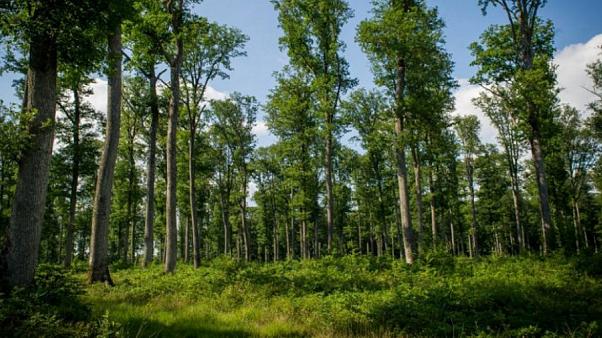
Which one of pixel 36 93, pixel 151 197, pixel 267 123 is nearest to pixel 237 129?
pixel 267 123

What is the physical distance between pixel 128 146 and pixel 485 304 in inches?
1076

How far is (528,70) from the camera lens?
17406 millimetres

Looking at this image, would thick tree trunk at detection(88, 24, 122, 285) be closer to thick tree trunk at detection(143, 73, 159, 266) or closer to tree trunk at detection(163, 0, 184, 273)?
tree trunk at detection(163, 0, 184, 273)

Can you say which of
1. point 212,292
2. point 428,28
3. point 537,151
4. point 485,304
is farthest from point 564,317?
point 428,28

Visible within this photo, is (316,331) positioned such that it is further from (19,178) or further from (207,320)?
(19,178)

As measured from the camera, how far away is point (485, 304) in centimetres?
841

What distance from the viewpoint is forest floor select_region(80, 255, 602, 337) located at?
6.68m

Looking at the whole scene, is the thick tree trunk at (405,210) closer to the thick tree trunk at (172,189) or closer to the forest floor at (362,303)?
the forest floor at (362,303)

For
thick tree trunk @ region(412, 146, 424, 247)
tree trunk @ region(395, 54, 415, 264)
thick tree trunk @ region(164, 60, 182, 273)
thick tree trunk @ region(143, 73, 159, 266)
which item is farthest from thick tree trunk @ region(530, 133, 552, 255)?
thick tree trunk @ region(143, 73, 159, 266)

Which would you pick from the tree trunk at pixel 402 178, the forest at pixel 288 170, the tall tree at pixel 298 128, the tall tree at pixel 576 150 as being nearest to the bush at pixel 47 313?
the forest at pixel 288 170

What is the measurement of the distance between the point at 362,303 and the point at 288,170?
61.6 feet

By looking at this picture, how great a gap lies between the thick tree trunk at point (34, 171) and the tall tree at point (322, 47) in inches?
599

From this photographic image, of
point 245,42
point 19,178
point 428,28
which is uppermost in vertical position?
point 245,42

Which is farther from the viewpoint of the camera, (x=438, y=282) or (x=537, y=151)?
(x=537, y=151)
